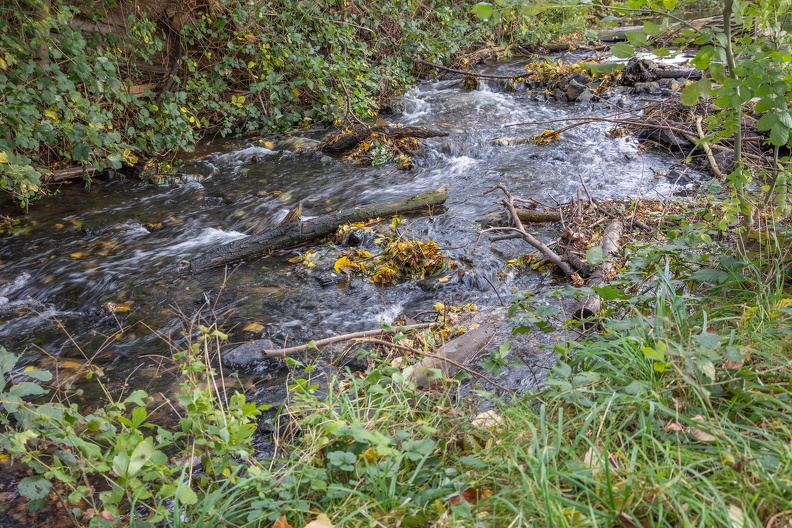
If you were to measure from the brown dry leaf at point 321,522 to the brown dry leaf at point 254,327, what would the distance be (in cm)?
249

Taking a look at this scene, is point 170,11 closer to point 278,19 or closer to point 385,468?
point 278,19

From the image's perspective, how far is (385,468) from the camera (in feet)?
5.65

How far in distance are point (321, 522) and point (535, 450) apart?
73 centimetres

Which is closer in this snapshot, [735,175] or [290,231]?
[735,175]

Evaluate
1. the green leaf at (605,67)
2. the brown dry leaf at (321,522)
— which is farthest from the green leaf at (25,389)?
the green leaf at (605,67)

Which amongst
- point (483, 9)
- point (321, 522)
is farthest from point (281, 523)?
→ point (483, 9)

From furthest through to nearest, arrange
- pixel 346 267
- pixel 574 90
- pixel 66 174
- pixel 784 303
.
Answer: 1. pixel 574 90
2. pixel 66 174
3. pixel 346 267
4. pixel 784 303

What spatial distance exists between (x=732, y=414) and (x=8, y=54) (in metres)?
7.29

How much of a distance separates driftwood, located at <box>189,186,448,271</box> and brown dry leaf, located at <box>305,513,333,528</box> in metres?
3.93

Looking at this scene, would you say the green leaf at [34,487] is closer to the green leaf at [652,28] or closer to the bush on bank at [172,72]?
the green leaf at [652,28]

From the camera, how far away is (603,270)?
12.0 ft

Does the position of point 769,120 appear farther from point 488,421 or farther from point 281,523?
point 281,523

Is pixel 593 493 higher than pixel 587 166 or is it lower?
higher

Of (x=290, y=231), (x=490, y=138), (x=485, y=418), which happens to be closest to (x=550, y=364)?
(x=485, y=418)
